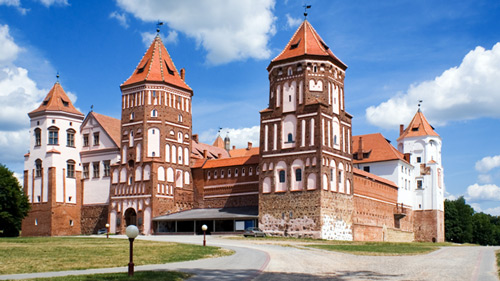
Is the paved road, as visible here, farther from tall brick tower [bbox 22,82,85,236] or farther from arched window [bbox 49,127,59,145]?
arched window [bbox 49,127,59,145]

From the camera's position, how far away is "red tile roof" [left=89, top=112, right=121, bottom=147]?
228 feet

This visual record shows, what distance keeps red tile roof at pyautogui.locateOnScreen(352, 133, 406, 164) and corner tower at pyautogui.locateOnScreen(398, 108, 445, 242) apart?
414 centimetres

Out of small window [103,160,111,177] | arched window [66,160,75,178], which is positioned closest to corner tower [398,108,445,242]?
small window [103,160,111,177]

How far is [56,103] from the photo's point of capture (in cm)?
7012

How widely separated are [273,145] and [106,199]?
74.1ft

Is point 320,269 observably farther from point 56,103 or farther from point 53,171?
point 56,103

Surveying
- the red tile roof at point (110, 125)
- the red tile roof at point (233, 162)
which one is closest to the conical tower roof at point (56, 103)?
the red tile roof at point (110, 125)

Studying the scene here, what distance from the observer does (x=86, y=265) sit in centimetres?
2441

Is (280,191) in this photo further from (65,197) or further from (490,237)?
(490,237)

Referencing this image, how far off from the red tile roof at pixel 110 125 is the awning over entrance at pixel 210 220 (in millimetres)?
12433

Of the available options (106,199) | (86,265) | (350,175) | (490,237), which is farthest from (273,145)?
(490,237)

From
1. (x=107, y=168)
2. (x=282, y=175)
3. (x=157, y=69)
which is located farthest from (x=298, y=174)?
(x=107, y=168)

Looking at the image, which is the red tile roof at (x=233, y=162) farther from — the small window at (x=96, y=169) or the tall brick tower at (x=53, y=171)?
the tall brick tower at (x=53, y=171)

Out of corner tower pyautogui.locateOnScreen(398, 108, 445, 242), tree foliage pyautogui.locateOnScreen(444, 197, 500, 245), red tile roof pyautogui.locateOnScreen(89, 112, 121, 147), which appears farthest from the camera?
tree foliage pyautogui.locateOnScreen(444, 197, 500, 245)
